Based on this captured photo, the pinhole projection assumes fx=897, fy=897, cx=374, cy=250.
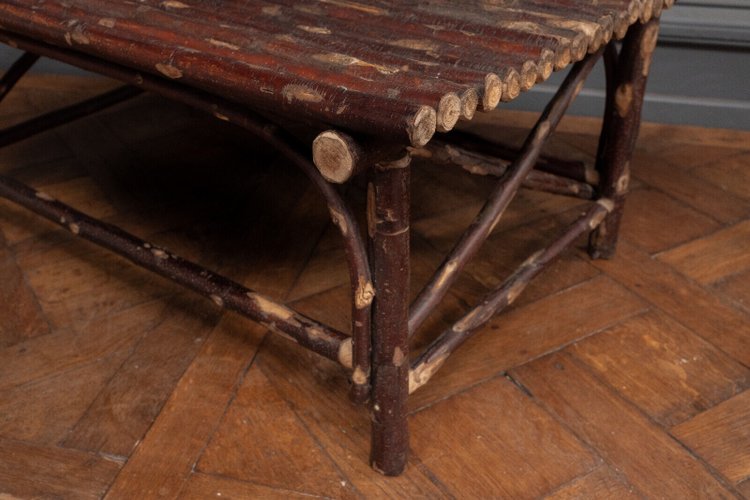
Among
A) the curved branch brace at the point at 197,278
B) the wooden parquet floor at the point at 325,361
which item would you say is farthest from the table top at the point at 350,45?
the wooden parquet floor at the point at 325,361

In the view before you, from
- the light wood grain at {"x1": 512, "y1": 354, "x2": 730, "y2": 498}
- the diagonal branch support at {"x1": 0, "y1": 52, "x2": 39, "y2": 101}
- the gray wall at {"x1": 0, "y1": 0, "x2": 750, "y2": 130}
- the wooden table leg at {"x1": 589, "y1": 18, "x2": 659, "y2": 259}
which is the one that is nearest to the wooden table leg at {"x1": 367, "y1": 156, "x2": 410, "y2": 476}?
the light wood grain at {"x1": 512, "y1": 354, "x2": 730, "y2": 498}

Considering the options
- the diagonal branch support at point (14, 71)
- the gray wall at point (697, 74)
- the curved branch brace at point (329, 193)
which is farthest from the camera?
the gray wall at point (697, 74)

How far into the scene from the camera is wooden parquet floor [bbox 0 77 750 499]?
0.83 meters

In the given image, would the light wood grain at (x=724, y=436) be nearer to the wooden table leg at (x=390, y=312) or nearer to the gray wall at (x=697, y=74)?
the wooden table leg at (x=390, y=312)

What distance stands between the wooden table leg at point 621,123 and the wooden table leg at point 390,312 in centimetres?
44

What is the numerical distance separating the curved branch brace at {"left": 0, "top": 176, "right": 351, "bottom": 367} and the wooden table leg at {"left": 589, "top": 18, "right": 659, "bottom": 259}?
461mm

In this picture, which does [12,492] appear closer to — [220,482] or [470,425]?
[220,482]

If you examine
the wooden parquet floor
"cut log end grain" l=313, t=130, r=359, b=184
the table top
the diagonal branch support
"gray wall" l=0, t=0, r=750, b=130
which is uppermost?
the table top

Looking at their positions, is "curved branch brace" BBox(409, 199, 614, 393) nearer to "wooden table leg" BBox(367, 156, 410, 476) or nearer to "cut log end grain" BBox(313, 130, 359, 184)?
"wooden table leg" BBox(367, 156, 410, 476)

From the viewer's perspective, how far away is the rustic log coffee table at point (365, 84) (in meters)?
0.64

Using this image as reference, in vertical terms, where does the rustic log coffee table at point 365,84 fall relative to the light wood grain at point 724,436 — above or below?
above

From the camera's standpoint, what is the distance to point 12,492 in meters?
0.80

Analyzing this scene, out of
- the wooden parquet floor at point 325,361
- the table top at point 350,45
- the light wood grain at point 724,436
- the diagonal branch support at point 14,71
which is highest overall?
the table top at point 350,45

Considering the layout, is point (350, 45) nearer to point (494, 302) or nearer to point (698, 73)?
point (494, 302)
